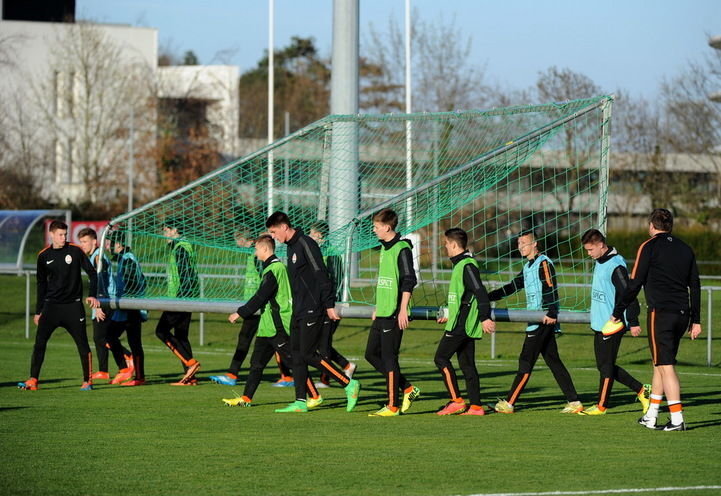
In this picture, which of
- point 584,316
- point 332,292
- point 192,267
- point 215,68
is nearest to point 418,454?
point 332,292

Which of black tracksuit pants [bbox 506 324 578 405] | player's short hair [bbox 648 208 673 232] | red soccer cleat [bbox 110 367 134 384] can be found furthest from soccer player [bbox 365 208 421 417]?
red soccer cleat [bbox 110 367 134 384]

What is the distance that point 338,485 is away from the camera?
732cm

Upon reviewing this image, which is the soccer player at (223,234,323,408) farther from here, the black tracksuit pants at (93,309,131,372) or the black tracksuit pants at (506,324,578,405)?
the black tracksuit pants at (93,309,131,372)

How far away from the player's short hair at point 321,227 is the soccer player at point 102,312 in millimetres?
2653

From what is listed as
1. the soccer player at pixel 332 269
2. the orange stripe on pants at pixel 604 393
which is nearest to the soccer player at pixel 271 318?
the soccer player at pixel 332 269

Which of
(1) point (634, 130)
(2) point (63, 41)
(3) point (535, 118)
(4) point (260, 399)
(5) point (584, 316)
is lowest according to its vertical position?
(4) point (260, 399)

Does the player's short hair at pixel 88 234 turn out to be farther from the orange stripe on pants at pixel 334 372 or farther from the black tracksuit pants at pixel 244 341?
the orange stripe on pants at pixel 334 372

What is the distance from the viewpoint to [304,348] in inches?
436

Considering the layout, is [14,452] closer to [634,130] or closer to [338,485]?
[338,485]

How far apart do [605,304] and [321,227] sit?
3934mm

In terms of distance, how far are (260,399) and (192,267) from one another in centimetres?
242

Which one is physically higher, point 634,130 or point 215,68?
point 215,68

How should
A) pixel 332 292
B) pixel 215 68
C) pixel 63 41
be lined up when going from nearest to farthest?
pixel 332 292
pixel 63 41
pixel 215 68

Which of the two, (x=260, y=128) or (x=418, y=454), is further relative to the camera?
(x=260, y=128)
